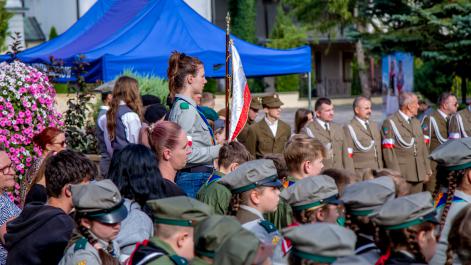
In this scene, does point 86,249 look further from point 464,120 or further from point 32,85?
point 464,120

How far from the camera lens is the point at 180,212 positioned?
13.4 ft

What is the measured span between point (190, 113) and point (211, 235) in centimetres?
319

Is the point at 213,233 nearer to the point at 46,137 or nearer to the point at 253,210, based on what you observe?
the point at 253,210

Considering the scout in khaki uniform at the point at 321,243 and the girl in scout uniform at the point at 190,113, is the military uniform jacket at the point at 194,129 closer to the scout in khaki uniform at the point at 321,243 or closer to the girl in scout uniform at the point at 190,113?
the girl in scout uniform at the point at 190,113

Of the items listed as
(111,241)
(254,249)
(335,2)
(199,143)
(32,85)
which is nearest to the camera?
(254,249)

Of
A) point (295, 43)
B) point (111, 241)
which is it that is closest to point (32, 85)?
point (111, 241)

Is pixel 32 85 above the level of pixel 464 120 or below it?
above

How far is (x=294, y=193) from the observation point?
187 inches

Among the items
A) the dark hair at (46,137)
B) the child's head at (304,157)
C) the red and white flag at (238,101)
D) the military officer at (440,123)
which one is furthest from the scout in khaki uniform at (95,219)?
the military officer at (440,123)

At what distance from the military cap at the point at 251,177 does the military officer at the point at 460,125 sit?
782 centimetres

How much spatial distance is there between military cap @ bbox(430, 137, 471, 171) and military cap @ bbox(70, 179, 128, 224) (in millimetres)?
1949

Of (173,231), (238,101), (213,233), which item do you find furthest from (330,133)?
(213,233)

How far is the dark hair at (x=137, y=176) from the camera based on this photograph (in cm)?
530

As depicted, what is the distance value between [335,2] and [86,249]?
112 ft
